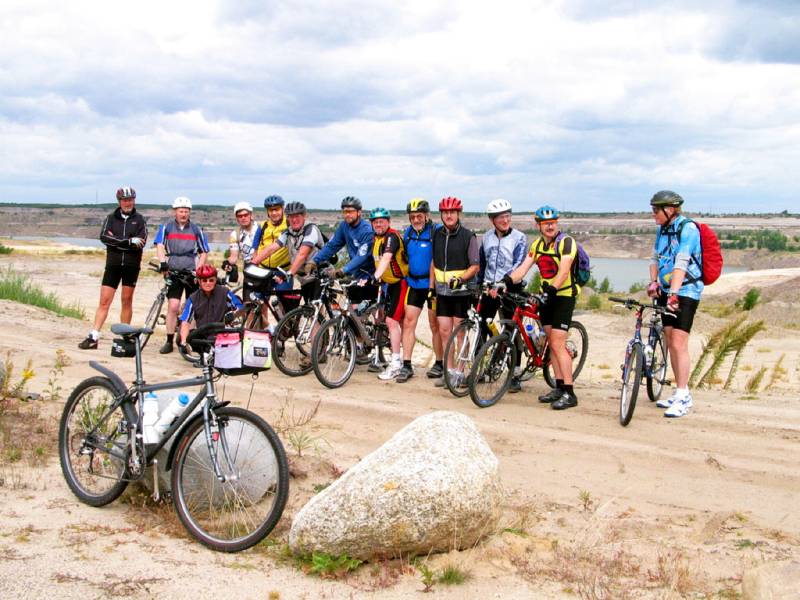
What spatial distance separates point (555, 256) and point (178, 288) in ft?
17.2

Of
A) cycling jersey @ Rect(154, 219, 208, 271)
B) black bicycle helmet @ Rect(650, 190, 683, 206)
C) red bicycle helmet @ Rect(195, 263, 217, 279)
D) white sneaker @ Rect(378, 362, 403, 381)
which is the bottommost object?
white sneaker @ Rect(378, 362, 403, 381)

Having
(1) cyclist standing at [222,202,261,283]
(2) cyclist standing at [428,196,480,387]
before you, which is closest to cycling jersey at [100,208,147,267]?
(1) cyclist standing at [222,202,261,283]

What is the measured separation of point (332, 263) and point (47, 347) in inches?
162

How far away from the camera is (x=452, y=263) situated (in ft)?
30.2

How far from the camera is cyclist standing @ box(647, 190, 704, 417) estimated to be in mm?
8016

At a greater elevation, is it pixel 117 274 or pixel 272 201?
pixel 272 201

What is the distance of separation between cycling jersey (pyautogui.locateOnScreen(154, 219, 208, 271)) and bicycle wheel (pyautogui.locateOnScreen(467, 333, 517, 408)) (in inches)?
176

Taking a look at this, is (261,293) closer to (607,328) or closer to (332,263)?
(332,263)

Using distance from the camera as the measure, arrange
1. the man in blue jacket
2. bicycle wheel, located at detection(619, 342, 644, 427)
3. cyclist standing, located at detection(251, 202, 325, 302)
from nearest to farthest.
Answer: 1. bicycle wheel, located at detection(619, 342, 644, 427)
2. the man in blue jacket
3. cyclist standing, located at detection(251, 202, 325, 302)

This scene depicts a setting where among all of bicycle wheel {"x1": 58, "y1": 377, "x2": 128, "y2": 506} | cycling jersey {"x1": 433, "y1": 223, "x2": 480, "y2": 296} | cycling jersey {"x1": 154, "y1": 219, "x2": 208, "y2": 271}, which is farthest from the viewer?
cycling jersey {"x1": 154, "y1": 219, "x2": 208, "y2": 271}

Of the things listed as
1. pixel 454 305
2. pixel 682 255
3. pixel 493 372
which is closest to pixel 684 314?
pixel 682 255

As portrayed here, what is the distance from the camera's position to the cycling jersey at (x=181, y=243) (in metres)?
10.9

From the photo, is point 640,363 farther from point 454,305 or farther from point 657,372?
→ point 454,305

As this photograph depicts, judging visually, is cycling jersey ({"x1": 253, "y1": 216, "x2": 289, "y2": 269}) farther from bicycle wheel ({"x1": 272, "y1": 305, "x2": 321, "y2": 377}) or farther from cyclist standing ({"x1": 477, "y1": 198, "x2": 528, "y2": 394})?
cyclist standing ({"x1": 477, "y1": 198, "x2": 528, "y2": 394})
